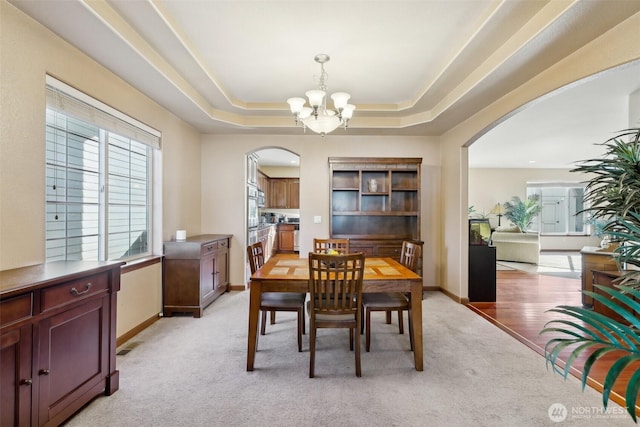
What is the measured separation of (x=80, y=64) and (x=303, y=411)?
309 cm

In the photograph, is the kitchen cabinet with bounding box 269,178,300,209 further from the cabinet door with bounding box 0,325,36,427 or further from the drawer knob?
the cabinet door with bounding box 0,325,36,427

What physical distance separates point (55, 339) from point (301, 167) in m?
3.78

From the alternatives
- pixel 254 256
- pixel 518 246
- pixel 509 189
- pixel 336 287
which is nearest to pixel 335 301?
pixel 336 287

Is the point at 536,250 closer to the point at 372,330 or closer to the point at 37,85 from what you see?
the point at 372,330

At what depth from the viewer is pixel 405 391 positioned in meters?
2.20

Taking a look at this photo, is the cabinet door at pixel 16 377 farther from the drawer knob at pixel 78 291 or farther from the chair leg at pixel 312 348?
the chair leg at pixel 312 348

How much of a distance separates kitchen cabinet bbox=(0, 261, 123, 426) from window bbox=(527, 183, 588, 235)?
11.5 m

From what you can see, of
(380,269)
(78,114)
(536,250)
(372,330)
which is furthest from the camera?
(536,250)

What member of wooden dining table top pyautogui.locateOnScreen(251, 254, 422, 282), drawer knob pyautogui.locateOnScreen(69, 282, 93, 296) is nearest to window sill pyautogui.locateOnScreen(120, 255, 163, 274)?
drawer knob pyautogui.locateOnScreen(69, 282, 93, 296)

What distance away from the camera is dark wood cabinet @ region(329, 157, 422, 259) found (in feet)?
15.7

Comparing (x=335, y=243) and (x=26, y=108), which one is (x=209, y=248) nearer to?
(x=335, y=243)

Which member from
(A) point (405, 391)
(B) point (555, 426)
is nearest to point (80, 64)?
(A) point (405, 391)

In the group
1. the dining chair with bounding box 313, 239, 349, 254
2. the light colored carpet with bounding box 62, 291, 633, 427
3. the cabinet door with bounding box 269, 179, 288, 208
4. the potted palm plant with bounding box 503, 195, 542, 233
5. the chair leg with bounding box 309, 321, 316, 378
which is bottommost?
the light colored carpet with bounding box 62, 291, 633, 427

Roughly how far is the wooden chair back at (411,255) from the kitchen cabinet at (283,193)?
636 cm
